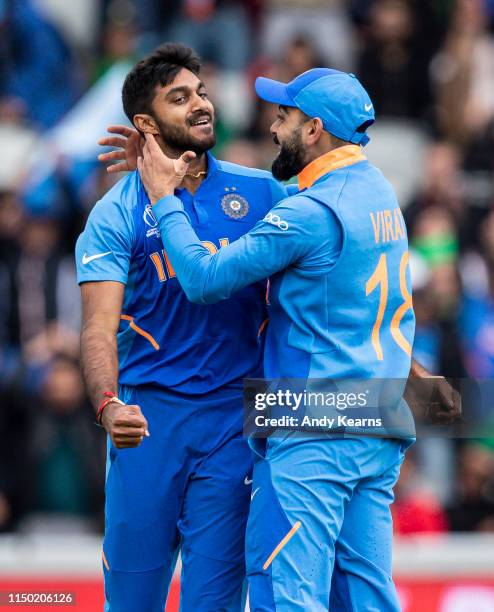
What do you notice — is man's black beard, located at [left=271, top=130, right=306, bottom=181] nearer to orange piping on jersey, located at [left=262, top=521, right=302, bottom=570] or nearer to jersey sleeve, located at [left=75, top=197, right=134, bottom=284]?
jersey sleeve, located at [left=75, top=197, right=134, bottom=284]

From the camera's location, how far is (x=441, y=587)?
26.1ft

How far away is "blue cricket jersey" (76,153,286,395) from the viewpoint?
532 cm

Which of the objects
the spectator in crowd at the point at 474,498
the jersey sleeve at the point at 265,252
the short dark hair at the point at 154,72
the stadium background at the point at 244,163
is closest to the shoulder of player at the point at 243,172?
the short dark hair at the point at 154,72

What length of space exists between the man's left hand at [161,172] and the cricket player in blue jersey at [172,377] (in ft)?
0.42

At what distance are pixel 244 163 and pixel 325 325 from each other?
16.8 feet

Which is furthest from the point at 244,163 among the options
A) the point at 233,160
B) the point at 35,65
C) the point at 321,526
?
the point at 321,526

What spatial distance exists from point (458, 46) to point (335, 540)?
7.06m

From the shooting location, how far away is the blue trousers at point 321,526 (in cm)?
484

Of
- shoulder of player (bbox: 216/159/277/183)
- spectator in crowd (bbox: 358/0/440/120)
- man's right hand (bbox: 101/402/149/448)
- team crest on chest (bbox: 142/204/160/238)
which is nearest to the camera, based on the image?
man's right hand (bbox: 101/402/149/448)

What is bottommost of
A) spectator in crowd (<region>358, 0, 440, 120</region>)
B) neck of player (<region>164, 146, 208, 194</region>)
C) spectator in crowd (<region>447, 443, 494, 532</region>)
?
spectator in crowd (<region>447, 443, 494, 532</region>)

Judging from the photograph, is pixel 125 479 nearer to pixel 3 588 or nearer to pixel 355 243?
pixel 355 243

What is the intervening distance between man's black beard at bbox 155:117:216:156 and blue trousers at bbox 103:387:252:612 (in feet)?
3.20

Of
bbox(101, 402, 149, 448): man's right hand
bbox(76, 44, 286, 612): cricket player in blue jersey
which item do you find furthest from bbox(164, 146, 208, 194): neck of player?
bbox(101, 402, 149, 448): man's right hand

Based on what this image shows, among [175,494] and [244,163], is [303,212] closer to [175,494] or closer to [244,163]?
[175,494]
